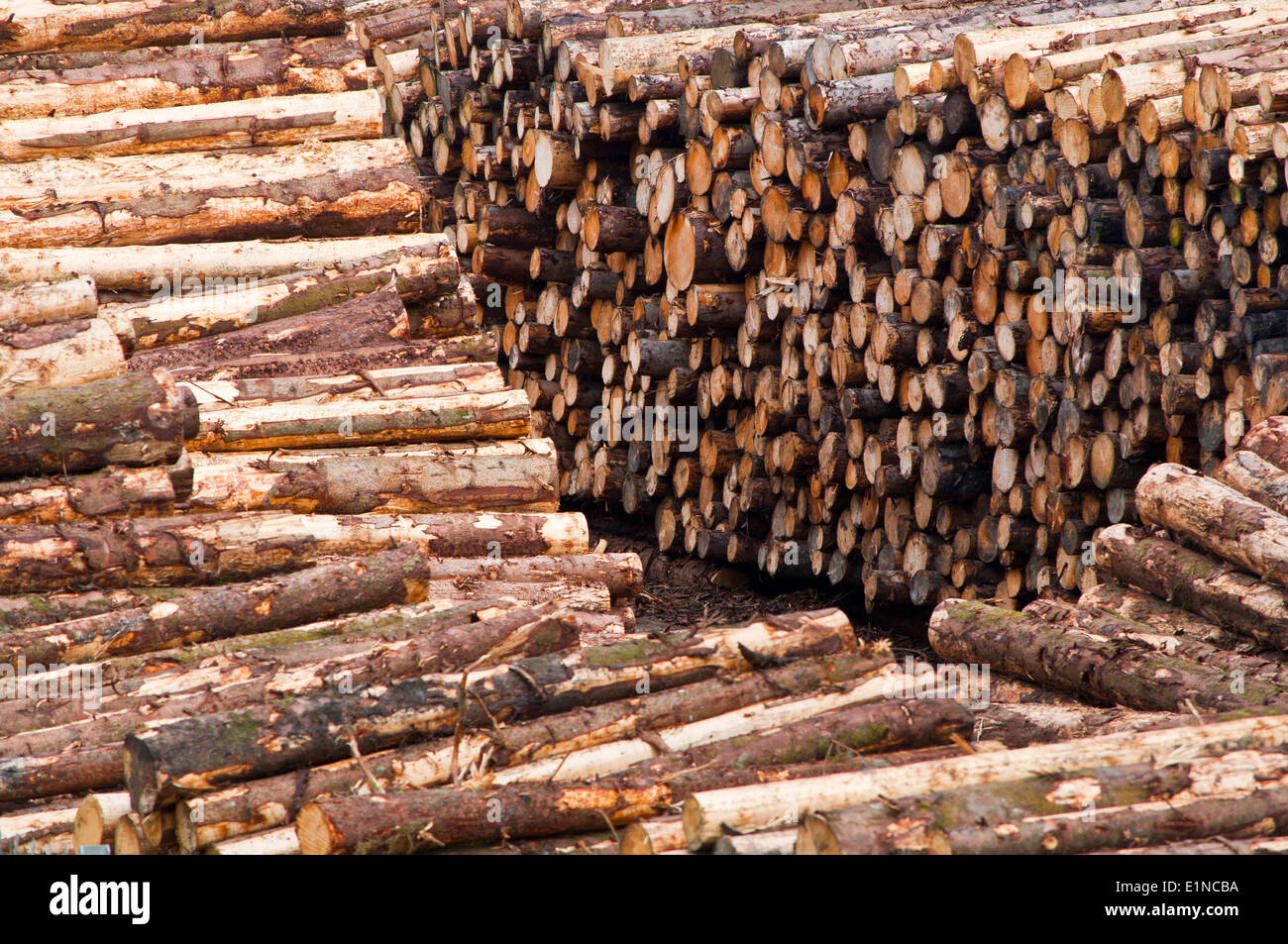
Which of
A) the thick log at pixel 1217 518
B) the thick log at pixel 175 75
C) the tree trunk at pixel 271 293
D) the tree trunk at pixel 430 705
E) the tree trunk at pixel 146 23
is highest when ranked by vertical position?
the tree trunk at pixel 146 23

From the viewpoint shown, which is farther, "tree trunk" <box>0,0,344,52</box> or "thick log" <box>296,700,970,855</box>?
"tree trunk" <box>0,0,344,52</box>

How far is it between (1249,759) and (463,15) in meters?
8.88

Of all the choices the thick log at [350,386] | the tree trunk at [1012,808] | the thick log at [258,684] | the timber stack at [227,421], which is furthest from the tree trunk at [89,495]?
the tree trunk at [1012,808]

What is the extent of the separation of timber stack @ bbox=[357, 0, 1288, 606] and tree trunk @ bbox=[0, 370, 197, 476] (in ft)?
13.1

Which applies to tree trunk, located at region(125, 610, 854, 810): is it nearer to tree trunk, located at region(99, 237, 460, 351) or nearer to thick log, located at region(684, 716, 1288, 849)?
thick log, located at region(684, 716, 1288, 849)

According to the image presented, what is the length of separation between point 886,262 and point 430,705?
486cm

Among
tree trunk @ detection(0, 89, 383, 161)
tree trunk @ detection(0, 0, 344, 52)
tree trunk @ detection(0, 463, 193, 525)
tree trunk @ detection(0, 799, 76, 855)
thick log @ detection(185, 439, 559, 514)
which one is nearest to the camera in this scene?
tree trunk @ detection(0, 799, 76, 855)

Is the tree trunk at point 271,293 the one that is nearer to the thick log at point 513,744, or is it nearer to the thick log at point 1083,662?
the thick log at point 1083,662

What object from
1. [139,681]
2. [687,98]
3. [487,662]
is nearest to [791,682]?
[487,662]

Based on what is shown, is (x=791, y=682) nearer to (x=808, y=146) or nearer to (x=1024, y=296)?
(x=1024, y=296)

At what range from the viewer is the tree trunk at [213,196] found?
791 centimetres

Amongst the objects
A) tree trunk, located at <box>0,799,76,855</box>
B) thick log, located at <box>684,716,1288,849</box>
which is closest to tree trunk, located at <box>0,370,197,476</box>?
tree trunk, located at <box>0,799,76,855</box>

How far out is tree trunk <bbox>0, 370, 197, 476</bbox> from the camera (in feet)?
18.6

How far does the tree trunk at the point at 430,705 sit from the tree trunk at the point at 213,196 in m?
4.57
